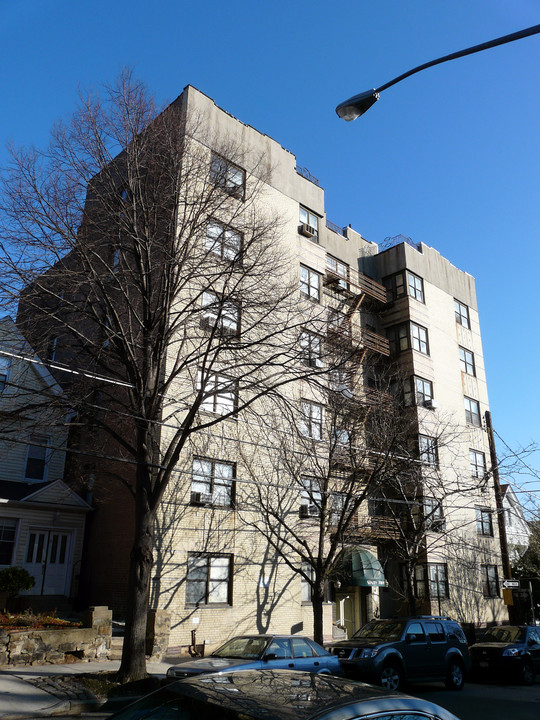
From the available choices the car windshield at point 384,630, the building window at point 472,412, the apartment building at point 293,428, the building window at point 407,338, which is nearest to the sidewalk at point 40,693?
the apartment building at point 293,428

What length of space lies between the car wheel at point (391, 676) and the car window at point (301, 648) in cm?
219

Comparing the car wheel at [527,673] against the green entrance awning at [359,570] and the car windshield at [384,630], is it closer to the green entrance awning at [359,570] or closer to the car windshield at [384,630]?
the car windshield at [384,630]

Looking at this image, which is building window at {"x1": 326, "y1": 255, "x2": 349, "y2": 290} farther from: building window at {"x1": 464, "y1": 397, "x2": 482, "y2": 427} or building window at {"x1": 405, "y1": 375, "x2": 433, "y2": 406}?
building window at {"x1": 464, "y1": 397, "x2": 482, "y2": 427}

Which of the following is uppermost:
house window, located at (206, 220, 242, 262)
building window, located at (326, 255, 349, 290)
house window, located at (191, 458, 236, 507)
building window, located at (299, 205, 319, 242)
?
building window, located at (299, 205, 319, 242)

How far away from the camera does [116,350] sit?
50.2 feet

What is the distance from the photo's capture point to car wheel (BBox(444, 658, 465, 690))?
15806 mm

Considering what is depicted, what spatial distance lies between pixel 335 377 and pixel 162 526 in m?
7.63

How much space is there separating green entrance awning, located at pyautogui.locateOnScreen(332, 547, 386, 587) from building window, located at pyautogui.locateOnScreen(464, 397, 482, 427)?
43.0 ft

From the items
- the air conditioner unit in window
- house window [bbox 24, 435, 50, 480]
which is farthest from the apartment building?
house window [bbox 24, 435, 50, 480]

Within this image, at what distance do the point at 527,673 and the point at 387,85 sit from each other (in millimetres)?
17549

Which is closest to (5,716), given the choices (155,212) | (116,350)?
(116,350)

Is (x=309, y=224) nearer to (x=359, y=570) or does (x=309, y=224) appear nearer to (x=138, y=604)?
(x=359, y=570)

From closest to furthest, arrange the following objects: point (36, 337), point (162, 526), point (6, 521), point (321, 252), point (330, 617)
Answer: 1. point (36, 337)
2. point (162, 526)
3. point (6, 521)
4. point (330, 617)
5. point (321, 252)

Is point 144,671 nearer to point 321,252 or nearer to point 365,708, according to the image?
point 365,708
